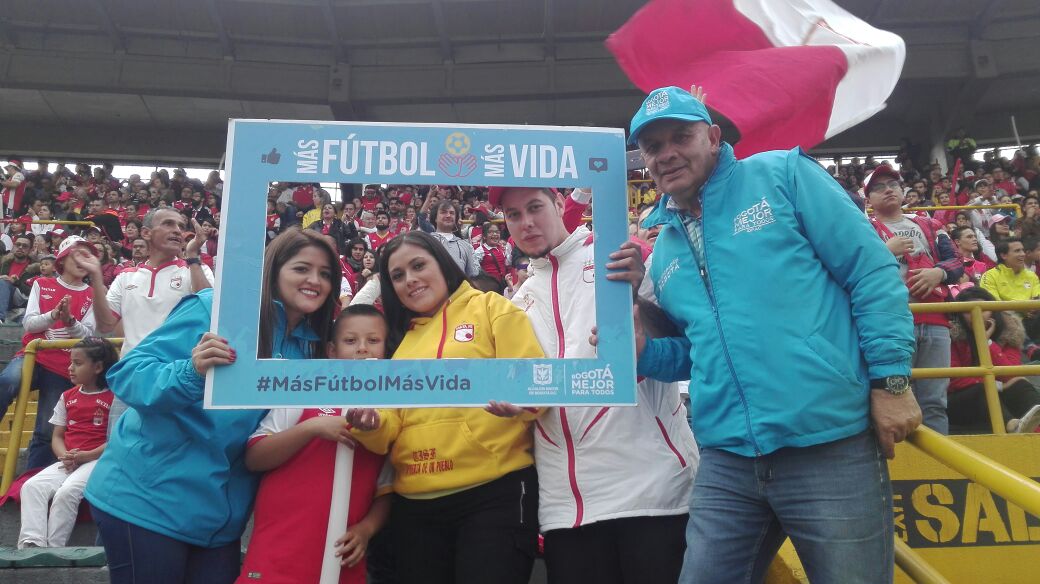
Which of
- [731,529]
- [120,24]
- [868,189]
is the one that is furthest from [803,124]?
[120,24]

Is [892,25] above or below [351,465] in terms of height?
above

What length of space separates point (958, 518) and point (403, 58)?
17681 mm

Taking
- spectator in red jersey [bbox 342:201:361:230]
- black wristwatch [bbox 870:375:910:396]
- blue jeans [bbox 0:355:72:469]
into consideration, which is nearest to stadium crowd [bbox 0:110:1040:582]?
black wristwatch [bbox 870:375:910:396]

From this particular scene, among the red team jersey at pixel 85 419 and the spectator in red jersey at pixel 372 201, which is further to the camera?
the spectator in red jersey at pixel 372 201

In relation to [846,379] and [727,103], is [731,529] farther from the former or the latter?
[727,103]

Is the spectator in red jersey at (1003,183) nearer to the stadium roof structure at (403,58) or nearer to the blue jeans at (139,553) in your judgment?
the stadium roof structure at (403,58)

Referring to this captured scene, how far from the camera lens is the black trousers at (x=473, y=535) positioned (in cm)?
222

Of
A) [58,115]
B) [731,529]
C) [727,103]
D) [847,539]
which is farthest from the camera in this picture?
[58,115]

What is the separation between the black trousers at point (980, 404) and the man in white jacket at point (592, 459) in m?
4.02

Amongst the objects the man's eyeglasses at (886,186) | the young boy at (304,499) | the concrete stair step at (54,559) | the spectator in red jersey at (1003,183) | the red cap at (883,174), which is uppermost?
the spectator in red jersey at (1003,183)

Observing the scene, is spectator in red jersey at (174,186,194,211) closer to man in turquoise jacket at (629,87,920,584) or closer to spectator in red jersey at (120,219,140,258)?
spectator in red jersey at (120,219,140,258)

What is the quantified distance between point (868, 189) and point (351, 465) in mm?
4502

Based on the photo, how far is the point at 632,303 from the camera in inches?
91.8

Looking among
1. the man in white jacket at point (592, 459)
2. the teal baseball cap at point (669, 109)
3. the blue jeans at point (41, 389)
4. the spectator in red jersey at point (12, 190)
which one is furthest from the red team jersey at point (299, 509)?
the spectator in red jersey at point (12, 190)
